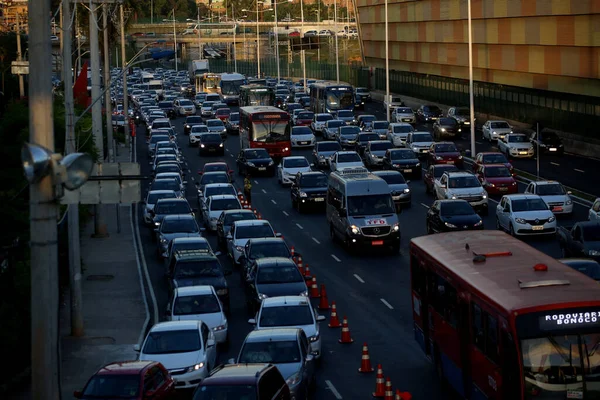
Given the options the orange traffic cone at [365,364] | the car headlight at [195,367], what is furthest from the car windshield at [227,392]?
the orange traffic cone at [365,364]

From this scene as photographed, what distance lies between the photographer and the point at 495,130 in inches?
2783

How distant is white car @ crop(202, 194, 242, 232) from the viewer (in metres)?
42.9

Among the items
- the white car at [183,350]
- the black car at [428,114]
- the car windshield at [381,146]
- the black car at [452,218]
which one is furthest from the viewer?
the black car at [428,114]

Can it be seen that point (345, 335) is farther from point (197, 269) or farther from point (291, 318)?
point (197, 269)

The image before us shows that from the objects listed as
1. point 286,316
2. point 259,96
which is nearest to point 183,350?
point 286,316

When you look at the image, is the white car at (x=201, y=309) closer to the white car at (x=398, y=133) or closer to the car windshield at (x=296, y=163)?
the car windshield at (x=296, y=163)

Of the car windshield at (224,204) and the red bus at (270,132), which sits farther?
the red bus at (270,132)

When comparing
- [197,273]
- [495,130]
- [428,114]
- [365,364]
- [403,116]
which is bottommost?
[365,364]

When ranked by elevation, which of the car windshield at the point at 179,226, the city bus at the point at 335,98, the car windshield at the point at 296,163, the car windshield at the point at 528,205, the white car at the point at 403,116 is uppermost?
the city bus at the point at 335,98

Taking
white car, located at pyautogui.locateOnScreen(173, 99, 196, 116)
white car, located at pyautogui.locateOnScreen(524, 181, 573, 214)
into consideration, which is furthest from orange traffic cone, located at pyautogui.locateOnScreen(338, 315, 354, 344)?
white car, located at pyautogui.locateOnScreen(173, 99, 196, 116)

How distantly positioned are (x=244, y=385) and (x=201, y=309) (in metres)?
9.27

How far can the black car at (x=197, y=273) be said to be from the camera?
2976cm

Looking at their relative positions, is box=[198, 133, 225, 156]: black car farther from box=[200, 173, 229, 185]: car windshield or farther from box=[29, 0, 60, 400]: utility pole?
box=[29, 0, 60, 400]: utility pole

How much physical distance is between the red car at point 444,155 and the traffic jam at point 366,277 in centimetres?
11
